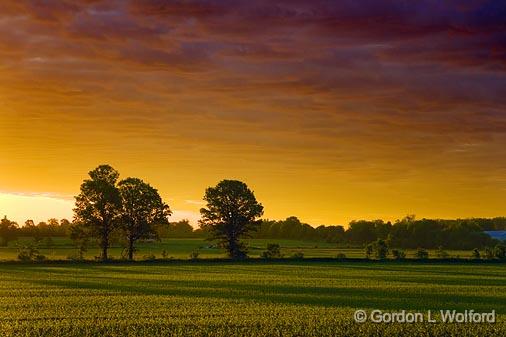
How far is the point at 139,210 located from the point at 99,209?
6.69m

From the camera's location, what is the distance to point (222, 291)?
2544 inches

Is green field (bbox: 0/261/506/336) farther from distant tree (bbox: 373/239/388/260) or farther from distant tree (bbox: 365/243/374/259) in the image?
distant tree (bbox: 365/243/374/259)

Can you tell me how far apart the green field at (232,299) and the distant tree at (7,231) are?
70076 millimetres

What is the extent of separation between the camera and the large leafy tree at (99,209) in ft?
394

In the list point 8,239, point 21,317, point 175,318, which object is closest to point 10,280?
point 21,317

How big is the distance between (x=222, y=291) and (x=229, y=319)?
19825 mm

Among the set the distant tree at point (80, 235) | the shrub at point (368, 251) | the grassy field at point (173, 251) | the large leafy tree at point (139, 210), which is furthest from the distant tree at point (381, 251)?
the distant tree at point (80, 235)

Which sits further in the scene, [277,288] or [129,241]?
[129,241]

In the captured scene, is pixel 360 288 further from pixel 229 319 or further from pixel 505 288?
pixel 229 319

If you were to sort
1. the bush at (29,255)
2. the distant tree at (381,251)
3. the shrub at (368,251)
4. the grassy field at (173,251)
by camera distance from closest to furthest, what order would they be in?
the bush at (29,255), the distant tree at (381,251), the shrub at (368,251), the grassy field at (173,251)

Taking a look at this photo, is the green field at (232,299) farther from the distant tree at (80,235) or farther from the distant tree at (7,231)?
the distant tree at (7,231)

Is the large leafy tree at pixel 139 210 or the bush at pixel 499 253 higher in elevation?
the large leafy tree at pixel 139 210

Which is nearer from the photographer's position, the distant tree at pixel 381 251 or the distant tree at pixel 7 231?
the distant tree at pixel 381 251

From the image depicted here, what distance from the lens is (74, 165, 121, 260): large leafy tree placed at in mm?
120062
